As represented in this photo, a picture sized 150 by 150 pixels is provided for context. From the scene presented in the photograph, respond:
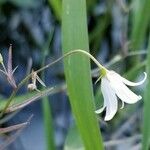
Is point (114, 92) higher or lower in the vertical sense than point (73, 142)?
higher

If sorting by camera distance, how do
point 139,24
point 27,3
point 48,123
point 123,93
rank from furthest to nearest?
1. point 27,3
2. point 139,24
3. point 48,123
4. point 123,93

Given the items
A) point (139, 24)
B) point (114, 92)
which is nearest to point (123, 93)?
point (114, 92)

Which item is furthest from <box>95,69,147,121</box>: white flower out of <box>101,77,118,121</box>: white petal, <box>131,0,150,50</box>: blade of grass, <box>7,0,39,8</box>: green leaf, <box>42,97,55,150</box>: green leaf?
→ <box>7,0,39,8</box>: green leaf

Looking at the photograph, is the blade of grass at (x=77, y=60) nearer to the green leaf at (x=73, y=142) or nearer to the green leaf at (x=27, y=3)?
the green leaf at (x=73, y=142)

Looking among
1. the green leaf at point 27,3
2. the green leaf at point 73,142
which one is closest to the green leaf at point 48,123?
the green leaf at point 73,142

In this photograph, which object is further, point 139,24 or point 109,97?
point 139,24

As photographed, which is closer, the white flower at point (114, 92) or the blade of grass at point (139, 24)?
the white flower at point (114, 92)

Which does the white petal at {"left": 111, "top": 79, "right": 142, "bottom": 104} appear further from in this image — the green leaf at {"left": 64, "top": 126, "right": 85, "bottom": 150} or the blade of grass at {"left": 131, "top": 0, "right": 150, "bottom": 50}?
the blade of grass at {"left": 131, "top": 0, "right": 150, "bottom": 50}

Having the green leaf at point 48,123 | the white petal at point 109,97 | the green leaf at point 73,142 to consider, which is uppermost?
the white petal at point 109,97

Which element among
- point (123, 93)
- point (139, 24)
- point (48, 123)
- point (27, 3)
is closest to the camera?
point (123, 93)

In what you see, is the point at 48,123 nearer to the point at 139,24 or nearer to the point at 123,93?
the point at 123,93

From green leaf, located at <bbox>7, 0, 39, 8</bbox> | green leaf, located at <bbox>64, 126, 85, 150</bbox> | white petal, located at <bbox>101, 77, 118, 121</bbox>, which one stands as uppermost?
white petal, located at <bbox>101, 77, 118, 121</bbox>
